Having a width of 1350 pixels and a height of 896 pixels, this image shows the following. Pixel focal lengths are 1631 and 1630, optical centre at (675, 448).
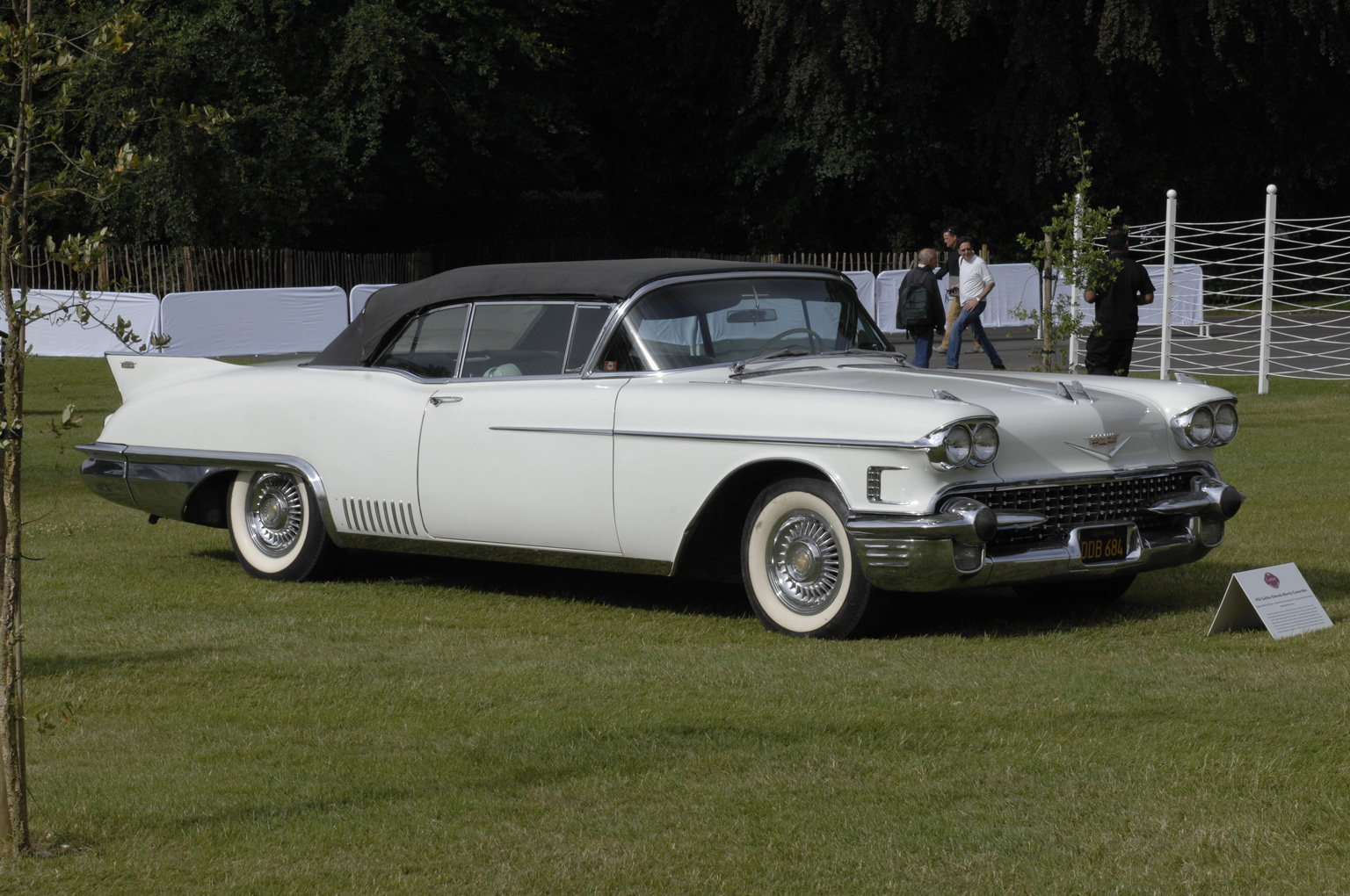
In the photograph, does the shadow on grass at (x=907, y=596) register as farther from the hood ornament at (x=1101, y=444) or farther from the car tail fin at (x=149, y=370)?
the car tail fin at (x=149, y=370)

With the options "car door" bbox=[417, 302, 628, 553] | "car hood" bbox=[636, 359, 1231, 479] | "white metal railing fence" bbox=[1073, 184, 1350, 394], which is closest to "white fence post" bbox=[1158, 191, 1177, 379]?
"white metal railing fence" bbox=[1073, 184, 1350, 394]

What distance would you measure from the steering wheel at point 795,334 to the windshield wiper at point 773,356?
5 centimetres

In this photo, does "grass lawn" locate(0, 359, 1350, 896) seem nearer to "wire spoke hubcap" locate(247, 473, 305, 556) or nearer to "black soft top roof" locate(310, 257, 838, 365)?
"wire spoke hubcap" locate(247, 473, 305, 556)

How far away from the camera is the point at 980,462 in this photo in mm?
6059

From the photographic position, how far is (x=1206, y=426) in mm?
6934

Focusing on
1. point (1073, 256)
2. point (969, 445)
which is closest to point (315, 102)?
point (1073, 256)

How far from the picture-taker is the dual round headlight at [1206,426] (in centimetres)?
685

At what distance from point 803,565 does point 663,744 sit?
1.72 metres

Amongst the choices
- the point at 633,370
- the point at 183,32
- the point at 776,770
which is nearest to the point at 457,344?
the point at 633,370

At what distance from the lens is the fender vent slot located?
7.43m

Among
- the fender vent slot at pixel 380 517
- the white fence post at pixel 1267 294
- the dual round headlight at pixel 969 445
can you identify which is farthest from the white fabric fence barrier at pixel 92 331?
the dual round headlight at pixel 969 445

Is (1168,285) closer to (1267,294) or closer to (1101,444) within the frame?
(1267,294)

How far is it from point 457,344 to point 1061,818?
4288 millimetres

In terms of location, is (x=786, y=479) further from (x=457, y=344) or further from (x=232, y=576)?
(x=232, y=576)
